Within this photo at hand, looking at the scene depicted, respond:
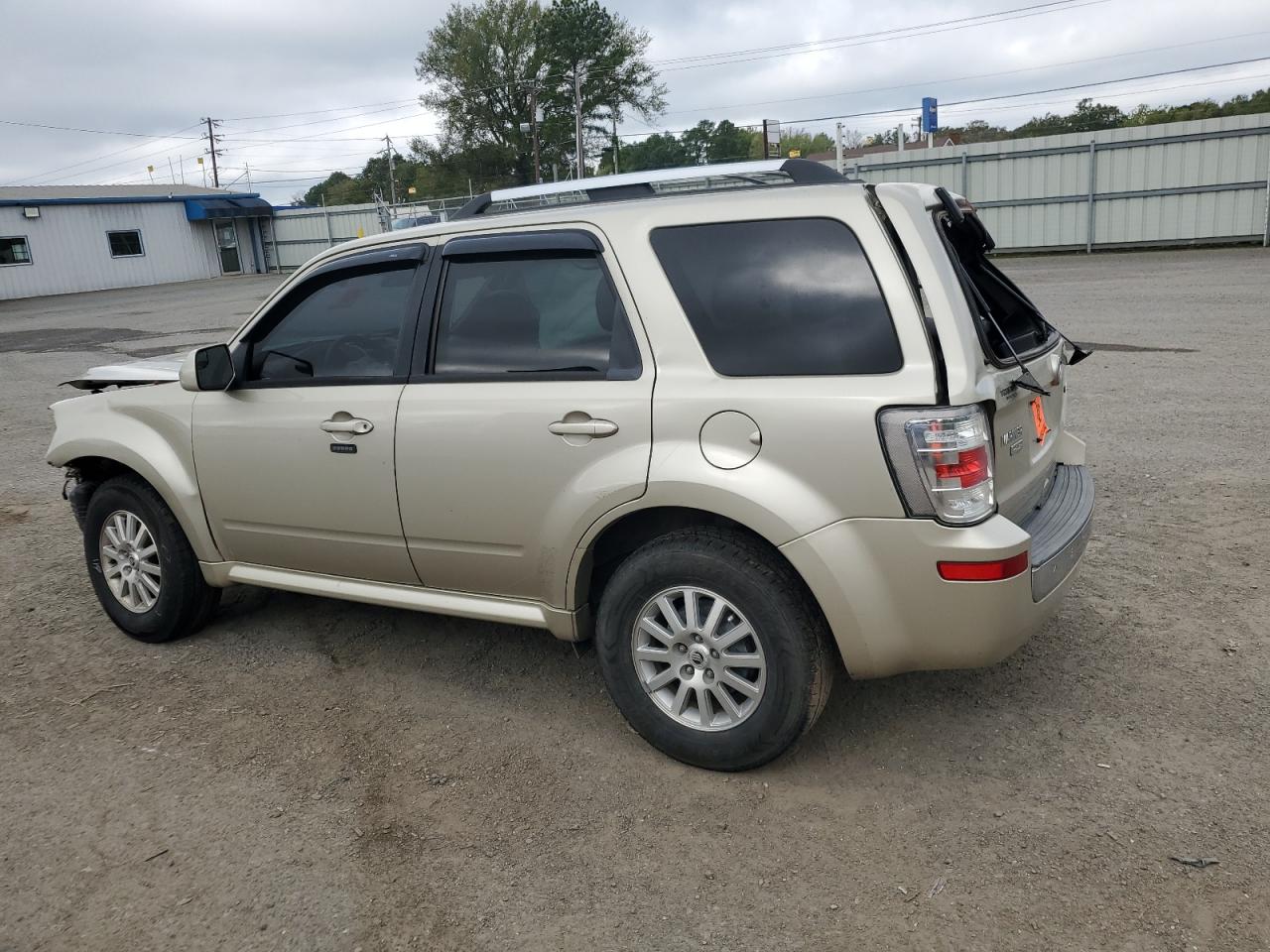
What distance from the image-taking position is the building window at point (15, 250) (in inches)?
1487

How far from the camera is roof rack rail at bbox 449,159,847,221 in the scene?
136 inches

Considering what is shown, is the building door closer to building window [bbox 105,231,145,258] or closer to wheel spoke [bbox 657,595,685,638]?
building window [bbox 105,231,145,258]

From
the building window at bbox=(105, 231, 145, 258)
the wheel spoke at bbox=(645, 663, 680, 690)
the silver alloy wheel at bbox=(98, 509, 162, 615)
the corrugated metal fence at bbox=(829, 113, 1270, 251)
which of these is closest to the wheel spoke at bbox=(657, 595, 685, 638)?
the wheel spoke at bbox=(645, 663, 680, 690)

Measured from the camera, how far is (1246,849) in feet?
9.33

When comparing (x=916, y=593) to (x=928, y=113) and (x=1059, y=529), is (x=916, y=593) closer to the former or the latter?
(x=1059, y=529)

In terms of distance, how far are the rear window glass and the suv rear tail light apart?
0.61 ft

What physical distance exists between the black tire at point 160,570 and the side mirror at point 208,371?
69cm

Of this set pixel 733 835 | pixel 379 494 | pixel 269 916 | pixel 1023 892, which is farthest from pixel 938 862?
pixel 379 494

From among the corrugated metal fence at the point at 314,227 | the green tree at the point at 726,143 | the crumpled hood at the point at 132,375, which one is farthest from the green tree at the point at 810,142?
the crumpled hood at the point at 132,375

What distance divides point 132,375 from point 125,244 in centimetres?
4284

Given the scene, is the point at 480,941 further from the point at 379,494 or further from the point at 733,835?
the point at 379,494

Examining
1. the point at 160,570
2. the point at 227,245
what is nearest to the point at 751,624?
the point at 160,570

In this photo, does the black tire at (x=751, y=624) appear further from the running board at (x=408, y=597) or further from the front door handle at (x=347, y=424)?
the front door handle at (x=347, y=424)

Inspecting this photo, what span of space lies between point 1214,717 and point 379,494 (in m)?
3.05
